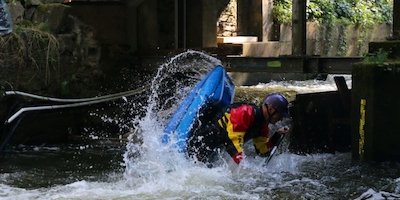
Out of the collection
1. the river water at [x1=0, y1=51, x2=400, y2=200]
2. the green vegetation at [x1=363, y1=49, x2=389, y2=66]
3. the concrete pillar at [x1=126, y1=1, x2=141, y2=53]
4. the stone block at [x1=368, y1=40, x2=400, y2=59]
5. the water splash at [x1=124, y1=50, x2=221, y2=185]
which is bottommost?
the river water at [x1=0, y1=51, x2=400, y2=200]

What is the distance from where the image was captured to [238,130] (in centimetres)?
636

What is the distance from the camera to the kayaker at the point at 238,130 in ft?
20.8

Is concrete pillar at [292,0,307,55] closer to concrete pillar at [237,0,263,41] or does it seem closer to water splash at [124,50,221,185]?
water splash at [124,50,221,185]

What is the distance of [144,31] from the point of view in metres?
13.3

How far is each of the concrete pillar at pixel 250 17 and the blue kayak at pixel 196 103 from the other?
9.92m

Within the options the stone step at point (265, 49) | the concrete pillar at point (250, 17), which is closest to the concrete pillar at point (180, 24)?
the stone step at point (265, 49)

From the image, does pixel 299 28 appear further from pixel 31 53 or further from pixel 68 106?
pixel 31 53

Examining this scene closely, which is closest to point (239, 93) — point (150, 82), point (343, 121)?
point (150, 82)

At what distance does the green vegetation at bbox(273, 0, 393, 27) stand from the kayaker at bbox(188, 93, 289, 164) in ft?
37.5

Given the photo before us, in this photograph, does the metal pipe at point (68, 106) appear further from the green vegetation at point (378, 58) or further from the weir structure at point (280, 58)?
the green vegetation at point (378, 58)

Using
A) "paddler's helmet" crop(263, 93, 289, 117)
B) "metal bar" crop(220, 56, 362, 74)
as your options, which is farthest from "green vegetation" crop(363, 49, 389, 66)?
"metal bar" crop(220, 56, 362, 74)

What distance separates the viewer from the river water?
641 centimetres

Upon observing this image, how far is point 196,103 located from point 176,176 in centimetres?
92

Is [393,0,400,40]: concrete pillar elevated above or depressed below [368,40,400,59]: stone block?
above
